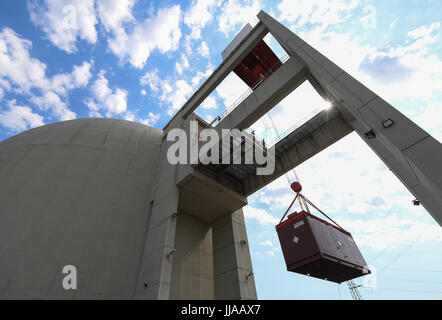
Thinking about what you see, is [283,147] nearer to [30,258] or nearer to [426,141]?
[426,141]

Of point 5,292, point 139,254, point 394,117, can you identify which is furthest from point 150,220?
point 394,117

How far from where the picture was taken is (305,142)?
16219 millimetres

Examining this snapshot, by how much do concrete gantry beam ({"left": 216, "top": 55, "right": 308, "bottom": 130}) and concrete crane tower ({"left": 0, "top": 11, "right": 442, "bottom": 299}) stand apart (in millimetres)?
73

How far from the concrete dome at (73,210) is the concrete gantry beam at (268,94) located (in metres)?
8.76

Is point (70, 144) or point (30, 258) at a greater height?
point (70, 144)

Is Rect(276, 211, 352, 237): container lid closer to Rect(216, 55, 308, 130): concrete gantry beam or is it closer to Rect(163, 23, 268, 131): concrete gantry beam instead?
Rect(216, 55, 308, 130): concrete gantry beam

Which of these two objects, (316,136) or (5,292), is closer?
(5,292)

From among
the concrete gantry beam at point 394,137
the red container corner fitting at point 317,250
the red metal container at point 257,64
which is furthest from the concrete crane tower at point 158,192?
the red metal container at point 257,64

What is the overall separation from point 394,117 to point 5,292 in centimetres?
1832

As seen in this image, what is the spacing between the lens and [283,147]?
56.1ft

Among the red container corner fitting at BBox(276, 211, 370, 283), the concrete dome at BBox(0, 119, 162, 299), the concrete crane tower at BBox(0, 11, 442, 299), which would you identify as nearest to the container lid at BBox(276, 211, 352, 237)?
the red container corner fitting at BBox(276, 211, 370, 283)

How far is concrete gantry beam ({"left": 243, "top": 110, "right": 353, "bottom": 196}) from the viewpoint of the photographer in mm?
14491

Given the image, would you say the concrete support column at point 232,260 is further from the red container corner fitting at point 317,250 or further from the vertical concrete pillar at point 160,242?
the red container corner fitting at point 317,250

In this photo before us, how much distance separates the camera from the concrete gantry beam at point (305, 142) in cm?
1449
